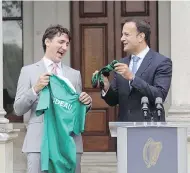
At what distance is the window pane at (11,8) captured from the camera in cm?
1064

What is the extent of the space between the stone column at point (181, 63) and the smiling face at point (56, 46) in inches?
117

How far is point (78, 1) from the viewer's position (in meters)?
10.4

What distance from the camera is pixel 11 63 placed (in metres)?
10.6

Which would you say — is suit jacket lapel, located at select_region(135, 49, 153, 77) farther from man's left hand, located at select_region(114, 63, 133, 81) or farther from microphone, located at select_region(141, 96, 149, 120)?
microphone, located at select_region(141, 96, 149, 120)

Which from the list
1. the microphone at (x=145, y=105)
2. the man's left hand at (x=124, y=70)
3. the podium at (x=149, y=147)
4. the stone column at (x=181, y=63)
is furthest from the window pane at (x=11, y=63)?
Answer: the podium at (x=149, y=147)

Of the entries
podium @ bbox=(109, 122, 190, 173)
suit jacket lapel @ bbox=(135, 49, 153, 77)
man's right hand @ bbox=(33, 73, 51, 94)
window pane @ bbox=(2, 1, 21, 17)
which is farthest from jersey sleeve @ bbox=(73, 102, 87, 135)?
window pane @ bbox=(2, 1, 21, 17)

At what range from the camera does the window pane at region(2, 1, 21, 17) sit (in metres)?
10.6

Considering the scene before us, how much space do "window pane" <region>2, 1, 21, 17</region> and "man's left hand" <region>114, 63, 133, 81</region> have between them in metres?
6.12

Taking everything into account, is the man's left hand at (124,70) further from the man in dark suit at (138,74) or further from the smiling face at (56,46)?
the smiling face at (56,46)

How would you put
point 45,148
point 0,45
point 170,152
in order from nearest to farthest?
point 170,152
point 45,148
point 0,45

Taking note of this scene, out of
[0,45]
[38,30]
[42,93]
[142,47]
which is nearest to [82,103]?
[42,93]

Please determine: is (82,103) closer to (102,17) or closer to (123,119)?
(123,119)

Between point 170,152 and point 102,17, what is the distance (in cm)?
606

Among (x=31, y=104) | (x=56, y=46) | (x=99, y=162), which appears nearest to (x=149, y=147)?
(x=31, y=104)
